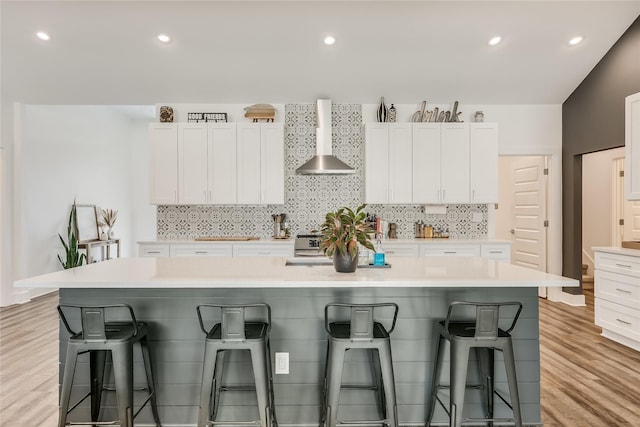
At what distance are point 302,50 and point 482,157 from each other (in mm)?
2638

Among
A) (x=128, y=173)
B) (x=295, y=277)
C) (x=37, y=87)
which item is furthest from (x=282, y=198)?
(x=128, y=173)

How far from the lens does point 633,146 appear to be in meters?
3.87

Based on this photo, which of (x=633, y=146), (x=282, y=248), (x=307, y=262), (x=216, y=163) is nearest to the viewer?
(x=307, y=262)

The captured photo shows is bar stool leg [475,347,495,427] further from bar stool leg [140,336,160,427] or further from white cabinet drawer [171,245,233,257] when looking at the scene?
white cabinet drawer [171,245,233,257]

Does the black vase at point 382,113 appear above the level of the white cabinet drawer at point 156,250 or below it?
above

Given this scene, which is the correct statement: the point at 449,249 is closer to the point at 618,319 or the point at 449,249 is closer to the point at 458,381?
the point at 618,319

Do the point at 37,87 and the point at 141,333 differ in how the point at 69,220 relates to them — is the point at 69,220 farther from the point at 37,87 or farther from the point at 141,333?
the point at 141,333

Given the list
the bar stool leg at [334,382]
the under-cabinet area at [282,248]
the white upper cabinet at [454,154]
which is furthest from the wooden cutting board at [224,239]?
the bar stool leg at [334,382]

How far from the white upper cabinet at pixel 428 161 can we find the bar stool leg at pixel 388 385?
328 cm

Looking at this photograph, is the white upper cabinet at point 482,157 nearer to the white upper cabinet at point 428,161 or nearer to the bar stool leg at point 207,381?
the white upper cabinet at point 428,161

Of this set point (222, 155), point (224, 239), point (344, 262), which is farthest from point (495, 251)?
point (222, 155)

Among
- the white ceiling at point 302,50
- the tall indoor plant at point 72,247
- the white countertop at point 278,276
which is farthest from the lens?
the tall indoor plant at point 72,247

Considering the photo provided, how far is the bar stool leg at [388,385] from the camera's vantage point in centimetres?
210

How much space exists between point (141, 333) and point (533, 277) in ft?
7.42
